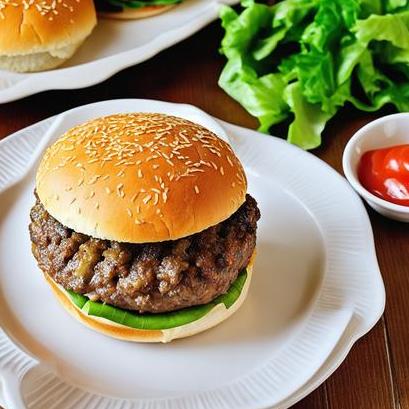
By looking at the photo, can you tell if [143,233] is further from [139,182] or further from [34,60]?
[34,60]

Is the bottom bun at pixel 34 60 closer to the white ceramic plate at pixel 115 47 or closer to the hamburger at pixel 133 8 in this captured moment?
the white ceramic plate at pixel 115 47

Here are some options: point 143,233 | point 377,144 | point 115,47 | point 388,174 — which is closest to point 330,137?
point 377,144

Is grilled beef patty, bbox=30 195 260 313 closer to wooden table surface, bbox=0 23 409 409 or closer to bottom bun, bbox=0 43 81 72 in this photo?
wooden table surface, bbox=0 23 409 409

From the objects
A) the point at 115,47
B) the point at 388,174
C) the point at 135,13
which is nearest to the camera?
the point at 388,174

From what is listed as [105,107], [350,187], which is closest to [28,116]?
[105,107]

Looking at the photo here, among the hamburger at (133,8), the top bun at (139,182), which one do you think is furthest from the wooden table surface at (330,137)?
the top bun at (139,182)

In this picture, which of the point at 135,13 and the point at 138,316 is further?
the point at 135,13

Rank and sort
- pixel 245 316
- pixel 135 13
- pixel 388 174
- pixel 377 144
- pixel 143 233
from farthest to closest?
pixel 135 13 < pixel 377 144 < pixel 388 174 < pixel 245 316 < pixel 143 233

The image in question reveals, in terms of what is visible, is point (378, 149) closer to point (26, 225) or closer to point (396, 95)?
point (396, 95)
